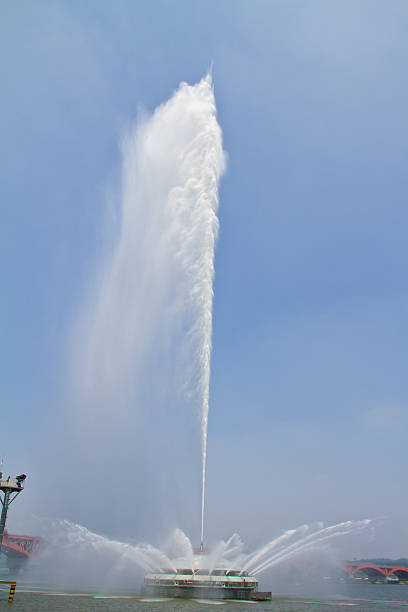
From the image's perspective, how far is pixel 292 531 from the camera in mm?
51219

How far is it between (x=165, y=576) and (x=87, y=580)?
3406cm

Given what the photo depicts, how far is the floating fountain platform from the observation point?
43.8 metres

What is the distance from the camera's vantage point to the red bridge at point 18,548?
106312mm

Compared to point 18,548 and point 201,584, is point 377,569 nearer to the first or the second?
point 18,548

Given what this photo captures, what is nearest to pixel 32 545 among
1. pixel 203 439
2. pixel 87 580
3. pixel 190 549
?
pixel 87 580

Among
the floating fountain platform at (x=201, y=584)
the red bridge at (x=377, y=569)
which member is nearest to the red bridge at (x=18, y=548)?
the floating fountain platform at (x=201, y=584)

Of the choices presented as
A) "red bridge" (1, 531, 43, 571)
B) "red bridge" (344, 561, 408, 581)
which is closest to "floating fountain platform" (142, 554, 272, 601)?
"red bridge" (1, 531, 43, 571)

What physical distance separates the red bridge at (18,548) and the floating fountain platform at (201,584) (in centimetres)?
7738

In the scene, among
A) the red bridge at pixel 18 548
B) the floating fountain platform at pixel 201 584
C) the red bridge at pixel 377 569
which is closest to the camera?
the floating fountain platform at pixel 201 584

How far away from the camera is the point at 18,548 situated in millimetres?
106188

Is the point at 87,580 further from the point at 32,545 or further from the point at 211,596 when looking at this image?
the point at 32,545

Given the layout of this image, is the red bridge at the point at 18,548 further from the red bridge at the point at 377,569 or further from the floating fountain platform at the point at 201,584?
the red bridge at the point at 377,569

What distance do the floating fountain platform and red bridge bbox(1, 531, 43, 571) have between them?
77.4 meters

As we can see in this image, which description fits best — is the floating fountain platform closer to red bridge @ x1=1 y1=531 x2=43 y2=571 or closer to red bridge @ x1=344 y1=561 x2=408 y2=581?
red bridge @ x1=1 y1=531 x2=43 y2=571
